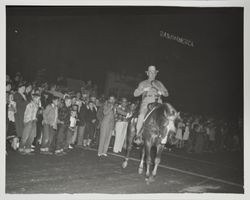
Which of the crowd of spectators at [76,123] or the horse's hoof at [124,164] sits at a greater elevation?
the crowd of spectators at [76,123]

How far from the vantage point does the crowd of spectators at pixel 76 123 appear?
4.20 m

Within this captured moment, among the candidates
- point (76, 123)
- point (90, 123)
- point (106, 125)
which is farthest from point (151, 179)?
point (76, 123)

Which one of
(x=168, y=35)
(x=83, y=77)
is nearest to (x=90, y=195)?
(x=83, y=77)

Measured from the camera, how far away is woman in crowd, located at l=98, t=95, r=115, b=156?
14.0ft

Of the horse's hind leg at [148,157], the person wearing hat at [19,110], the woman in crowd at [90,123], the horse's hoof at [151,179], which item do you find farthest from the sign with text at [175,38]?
the person wearing hat at [19,110]

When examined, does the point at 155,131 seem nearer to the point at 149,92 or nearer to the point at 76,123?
the point at 149,92

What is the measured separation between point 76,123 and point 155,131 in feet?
3.03

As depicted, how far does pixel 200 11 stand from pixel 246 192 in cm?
220

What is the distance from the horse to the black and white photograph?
12mm

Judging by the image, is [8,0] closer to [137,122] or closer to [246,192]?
[137,122]

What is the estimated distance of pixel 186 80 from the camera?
4.34 metres

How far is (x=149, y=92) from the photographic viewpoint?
14.2ft

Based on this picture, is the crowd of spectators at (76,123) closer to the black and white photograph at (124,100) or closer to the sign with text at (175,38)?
the black and white photograph at (124,100)

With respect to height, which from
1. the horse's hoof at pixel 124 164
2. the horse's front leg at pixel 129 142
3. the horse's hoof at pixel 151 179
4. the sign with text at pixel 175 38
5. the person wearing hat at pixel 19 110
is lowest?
the horse's hoof at pixel 151 179
